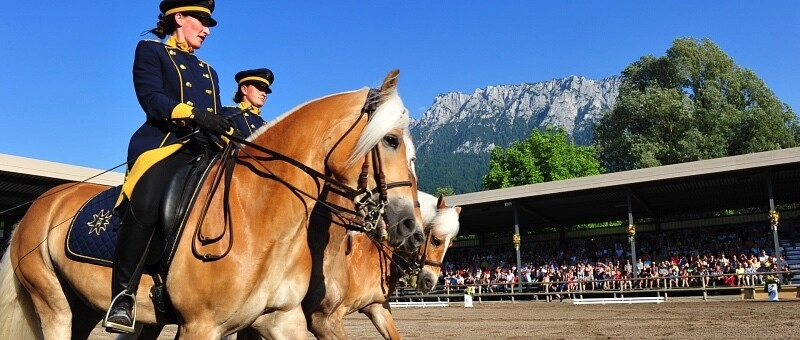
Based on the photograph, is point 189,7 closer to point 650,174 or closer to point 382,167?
point 382,167

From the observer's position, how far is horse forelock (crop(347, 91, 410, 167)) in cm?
410

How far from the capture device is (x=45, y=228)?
5.14 meters

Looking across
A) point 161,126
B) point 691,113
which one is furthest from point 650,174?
point 161,126

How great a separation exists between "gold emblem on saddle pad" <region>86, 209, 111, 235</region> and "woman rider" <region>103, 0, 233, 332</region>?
0.39 ft

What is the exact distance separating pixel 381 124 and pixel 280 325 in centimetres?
155

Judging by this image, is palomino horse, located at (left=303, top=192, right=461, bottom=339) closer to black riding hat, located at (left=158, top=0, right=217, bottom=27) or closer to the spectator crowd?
black riding hat, located at (left=158, top=0, right=217, bottom=27)

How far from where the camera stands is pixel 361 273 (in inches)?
309

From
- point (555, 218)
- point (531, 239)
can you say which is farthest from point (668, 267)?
point (531, 239)

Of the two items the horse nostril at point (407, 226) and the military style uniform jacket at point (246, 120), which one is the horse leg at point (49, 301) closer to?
the military style uniform jacket at point (246, 120)

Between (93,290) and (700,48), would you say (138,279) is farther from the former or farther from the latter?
(700,48)

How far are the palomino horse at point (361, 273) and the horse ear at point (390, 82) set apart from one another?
1.54m

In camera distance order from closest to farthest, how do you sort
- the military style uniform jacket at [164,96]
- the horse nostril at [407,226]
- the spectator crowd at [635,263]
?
the horse nostril at [407,226], the military style uniform jacket at [164,96], the spectator crowd at [635,263]

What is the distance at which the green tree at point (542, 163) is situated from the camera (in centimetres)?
5669

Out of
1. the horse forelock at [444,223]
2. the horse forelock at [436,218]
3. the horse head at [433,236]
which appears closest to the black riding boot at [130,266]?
the horse head at [433,236]
